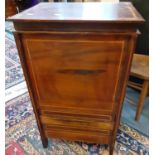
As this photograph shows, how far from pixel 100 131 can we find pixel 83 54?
56 centimetres

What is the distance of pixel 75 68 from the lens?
88 cm

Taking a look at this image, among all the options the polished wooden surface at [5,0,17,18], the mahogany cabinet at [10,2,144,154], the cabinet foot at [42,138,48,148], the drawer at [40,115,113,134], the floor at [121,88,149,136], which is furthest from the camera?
Result: the polished wooden surface at [5,0,17,18]

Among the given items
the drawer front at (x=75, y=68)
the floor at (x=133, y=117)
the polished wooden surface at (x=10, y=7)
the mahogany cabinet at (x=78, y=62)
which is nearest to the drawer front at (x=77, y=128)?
the mahogany cabinet at (x=78, y=62)

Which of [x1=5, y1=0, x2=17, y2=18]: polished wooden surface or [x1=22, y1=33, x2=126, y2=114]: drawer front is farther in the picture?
[x1=5, y1=0, x2=17, y2=18]: polished wooden surface

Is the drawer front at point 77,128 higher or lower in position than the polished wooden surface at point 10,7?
lower

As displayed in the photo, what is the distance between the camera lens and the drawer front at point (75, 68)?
80cm

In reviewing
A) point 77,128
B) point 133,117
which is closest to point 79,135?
point 77,128

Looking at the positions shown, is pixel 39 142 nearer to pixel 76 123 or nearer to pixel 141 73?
pixel 76 123

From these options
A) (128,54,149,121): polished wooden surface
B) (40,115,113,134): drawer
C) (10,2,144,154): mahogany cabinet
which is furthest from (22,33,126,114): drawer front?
(128,54,149,121): polished wooden surface

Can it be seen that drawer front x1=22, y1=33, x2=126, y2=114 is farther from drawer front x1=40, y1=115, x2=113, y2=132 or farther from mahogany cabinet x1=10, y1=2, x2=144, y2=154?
drawer front x1=40, y1=115, x2=113, y2=132

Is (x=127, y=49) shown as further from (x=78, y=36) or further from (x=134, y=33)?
(x=78, y=36)

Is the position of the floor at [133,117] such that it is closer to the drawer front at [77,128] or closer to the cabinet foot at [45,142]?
the drawer front at [77,128]

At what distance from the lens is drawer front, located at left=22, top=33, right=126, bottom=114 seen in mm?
799
